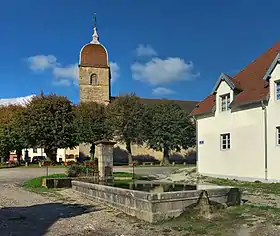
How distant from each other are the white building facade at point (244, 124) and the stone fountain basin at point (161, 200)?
922 centimetres

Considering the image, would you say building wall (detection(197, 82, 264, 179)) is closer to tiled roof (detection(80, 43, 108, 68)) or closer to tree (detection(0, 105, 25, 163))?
tree (detection(0, 105, 25, 163))

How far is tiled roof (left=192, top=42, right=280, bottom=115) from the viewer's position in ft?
71.4

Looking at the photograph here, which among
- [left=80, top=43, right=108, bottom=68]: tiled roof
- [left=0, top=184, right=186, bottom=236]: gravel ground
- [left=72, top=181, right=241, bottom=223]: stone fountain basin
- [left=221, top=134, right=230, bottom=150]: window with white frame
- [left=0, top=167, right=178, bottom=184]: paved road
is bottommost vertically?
[left=0, top=167, right=178, bottom=184]: paved road

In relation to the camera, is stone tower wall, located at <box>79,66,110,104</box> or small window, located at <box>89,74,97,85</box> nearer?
stone tower wall, located at <box>79,66,110,104</box>

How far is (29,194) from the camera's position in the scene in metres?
17.8

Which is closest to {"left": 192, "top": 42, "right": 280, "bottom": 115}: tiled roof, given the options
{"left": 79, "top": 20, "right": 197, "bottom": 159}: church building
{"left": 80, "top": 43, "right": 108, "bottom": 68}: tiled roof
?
{"left": 79, "top": 20, "right": 197, "bottom": 159}: church building

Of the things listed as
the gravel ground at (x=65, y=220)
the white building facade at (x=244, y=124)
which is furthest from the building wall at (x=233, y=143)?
the gravel ground at (x=65, y=220)

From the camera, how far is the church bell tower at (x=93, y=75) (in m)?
78.8

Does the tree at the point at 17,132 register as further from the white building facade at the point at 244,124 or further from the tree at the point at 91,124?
the white building facade at the point at 244,124

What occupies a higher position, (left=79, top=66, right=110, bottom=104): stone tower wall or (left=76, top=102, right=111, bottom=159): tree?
(left=79, top=66, right=110, bottom=104): stone tower wall

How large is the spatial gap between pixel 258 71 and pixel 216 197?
1439 cm

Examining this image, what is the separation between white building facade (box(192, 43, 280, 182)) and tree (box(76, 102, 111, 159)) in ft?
98.7

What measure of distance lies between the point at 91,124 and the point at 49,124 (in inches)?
341

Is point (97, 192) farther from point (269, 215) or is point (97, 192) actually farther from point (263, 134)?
point (263, 134)
